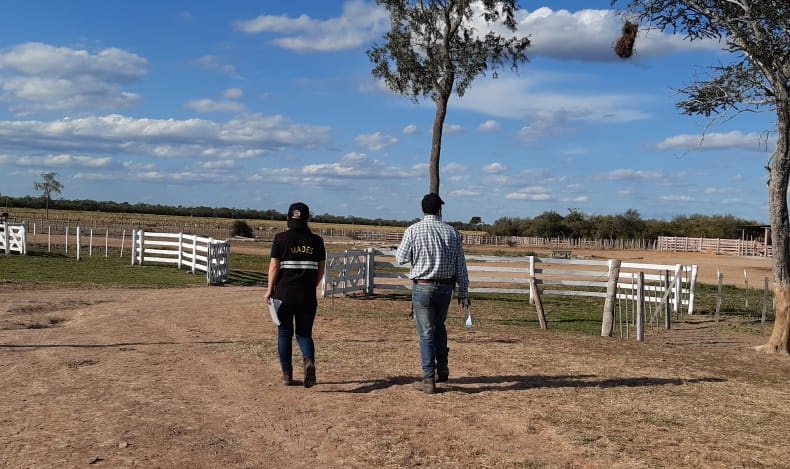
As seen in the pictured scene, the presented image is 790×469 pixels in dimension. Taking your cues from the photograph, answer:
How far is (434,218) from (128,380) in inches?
145

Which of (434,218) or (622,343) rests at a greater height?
(434,218)

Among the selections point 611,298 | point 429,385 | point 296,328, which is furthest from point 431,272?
point 611,298

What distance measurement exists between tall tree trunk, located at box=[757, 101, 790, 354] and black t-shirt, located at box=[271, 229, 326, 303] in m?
8.24

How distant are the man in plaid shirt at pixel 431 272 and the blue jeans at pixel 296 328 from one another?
1.09m

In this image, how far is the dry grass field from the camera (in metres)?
5.34

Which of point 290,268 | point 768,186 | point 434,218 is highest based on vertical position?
point 768,186

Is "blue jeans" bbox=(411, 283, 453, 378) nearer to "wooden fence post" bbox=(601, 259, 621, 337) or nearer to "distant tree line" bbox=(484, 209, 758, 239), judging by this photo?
"wooden fence post" bbox=(601, 259, 621, 337)

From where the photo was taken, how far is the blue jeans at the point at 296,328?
719 centimetres

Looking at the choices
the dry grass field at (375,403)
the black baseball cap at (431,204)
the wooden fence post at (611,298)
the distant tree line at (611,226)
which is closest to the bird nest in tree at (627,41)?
the wooden fence post at (611,298)

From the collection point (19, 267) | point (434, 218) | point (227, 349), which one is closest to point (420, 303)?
point (434, 218)

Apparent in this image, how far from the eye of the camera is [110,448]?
17.4 feet

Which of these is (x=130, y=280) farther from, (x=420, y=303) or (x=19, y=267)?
(x=420, y=303)

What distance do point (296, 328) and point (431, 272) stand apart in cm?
152

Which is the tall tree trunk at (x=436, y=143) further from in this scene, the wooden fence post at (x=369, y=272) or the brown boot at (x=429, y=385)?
the brown boot at (x=429, y=385)
